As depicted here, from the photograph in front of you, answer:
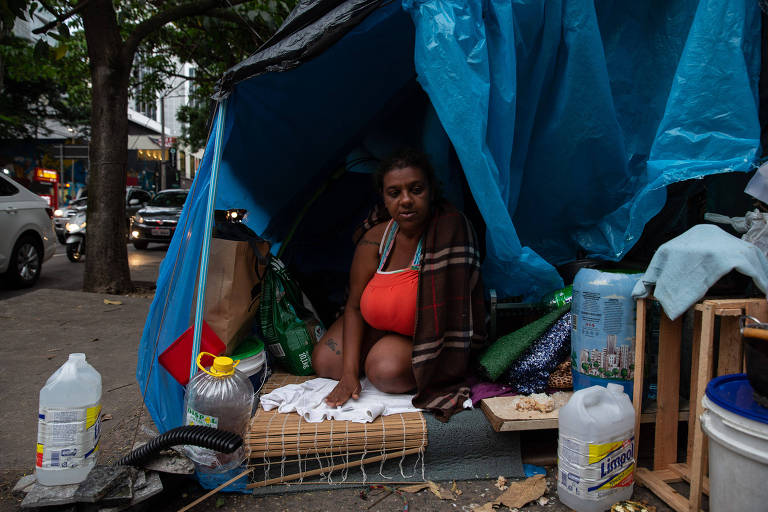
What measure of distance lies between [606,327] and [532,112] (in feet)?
3.54

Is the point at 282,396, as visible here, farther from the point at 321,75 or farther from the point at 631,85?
the point at 631,85

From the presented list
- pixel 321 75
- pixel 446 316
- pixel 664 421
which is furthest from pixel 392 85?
pixel 664 421

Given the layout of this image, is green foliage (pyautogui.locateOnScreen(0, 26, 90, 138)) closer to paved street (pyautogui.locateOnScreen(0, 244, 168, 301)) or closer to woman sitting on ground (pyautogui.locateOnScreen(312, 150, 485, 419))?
paved street (pyautogui.locateOnScreen(0, 244, 168, 301))

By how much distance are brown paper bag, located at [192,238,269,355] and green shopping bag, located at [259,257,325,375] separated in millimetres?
124

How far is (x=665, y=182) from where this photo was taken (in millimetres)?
2191

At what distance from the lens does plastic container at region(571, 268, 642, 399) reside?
2.07m

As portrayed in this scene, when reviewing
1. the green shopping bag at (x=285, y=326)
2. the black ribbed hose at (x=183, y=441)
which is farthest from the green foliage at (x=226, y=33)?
the black ribbed hose at (x=183, y=441)

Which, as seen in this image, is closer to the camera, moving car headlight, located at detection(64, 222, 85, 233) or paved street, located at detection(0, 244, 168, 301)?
paved street, located at detection(0, 244, 168, 301)

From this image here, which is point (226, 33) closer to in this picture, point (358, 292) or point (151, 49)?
point (151, 49)

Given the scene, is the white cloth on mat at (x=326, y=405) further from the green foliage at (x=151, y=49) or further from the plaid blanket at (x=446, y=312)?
the green foliage at (x=151, y=49)

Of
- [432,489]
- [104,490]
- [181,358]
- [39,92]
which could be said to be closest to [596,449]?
[432,489]

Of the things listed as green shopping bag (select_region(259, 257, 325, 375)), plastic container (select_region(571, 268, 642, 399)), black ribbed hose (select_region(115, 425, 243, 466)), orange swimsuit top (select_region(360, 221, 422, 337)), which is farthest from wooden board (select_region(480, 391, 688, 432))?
green shopping bag (select_region(259, 257, 325, 375))

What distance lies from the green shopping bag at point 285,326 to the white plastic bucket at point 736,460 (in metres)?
1.91

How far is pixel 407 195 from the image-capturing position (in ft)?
8.03
